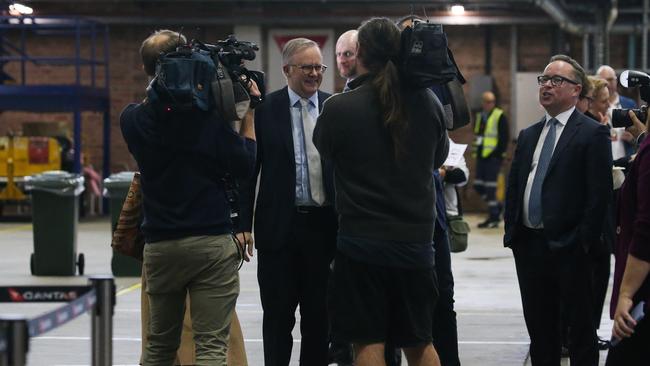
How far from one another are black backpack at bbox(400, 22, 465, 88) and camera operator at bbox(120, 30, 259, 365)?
0.79m

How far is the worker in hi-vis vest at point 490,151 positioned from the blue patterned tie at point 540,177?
1434cm

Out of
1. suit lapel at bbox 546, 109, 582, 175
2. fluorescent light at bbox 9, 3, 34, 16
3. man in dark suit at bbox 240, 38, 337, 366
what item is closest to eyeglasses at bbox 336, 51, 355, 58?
man in dark suit at bbox 240, 38, 337, 366

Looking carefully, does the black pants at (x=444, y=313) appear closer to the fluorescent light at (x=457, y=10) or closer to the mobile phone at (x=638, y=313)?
the mobile phone at (x=638, y=313)

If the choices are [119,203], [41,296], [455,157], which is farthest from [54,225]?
[41,296]

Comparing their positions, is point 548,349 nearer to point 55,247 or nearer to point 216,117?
point 216,117

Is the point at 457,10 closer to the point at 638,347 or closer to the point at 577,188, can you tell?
the point at 577,188

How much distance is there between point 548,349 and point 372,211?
1904mm

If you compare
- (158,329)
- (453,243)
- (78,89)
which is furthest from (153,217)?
(78,89)

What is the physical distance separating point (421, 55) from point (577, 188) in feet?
5.77

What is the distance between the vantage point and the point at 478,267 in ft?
51.2

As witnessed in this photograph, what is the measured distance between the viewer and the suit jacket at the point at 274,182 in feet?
23.4

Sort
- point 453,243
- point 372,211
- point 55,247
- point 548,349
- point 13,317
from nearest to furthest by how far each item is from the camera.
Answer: point 13,317 → point 372,211 → point 548,349 → point 453,243 → point 55,247

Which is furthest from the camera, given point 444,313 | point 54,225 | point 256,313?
point 54,225

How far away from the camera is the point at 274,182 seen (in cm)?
717
